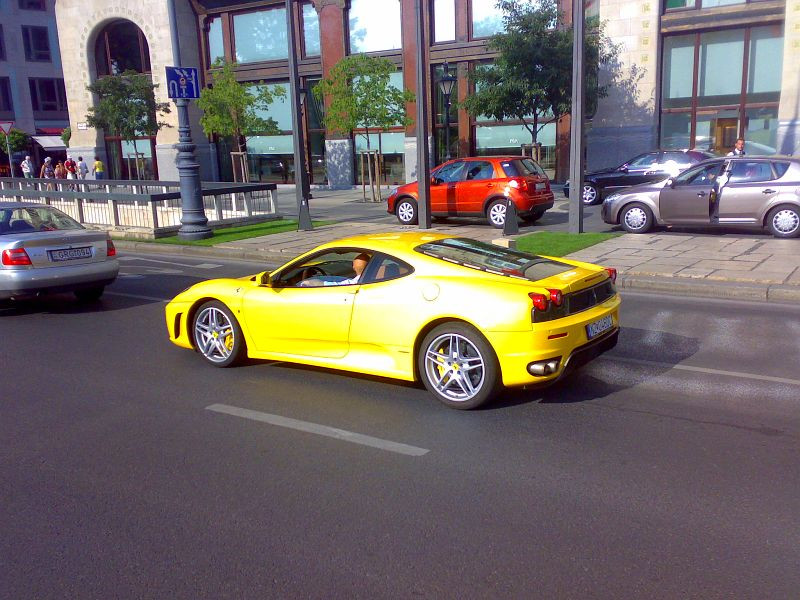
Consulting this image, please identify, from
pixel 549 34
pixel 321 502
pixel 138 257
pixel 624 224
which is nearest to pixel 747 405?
pixel 321 502

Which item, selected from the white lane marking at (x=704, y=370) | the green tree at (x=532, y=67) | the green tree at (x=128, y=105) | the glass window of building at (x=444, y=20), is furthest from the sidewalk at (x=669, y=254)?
the green tree at (x=128, y=105)

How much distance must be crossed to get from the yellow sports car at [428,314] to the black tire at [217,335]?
1 centimetres

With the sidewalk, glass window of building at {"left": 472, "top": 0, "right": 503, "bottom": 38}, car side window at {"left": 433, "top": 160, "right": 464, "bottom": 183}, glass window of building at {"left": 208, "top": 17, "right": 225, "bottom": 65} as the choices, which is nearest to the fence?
the sidewalk

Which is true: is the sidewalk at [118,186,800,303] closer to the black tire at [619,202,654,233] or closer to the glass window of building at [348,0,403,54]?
the black tire at [619,202,654,233]

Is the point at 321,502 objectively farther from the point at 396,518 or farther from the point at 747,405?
the point at 747,405

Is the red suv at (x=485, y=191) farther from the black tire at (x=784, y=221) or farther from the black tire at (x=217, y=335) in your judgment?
the black tire at (x=217, y=335)

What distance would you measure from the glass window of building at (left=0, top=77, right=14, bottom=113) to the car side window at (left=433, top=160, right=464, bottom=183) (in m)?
48.6

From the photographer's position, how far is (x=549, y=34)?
85.1 ft

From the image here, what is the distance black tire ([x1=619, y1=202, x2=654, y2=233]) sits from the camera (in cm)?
1586

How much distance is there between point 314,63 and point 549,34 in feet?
42.0

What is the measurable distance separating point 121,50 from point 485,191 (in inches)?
1221

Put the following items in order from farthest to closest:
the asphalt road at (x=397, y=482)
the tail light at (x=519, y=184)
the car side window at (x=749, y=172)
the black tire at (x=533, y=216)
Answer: the black tire at (x=533, y=216) → the tail light at (x=519, y=184) → the car side window at (x=749, y=172) → the asphalt road at (x=397, y=482)

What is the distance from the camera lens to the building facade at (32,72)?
184 ft

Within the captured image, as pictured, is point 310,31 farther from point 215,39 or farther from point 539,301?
point 539,301
